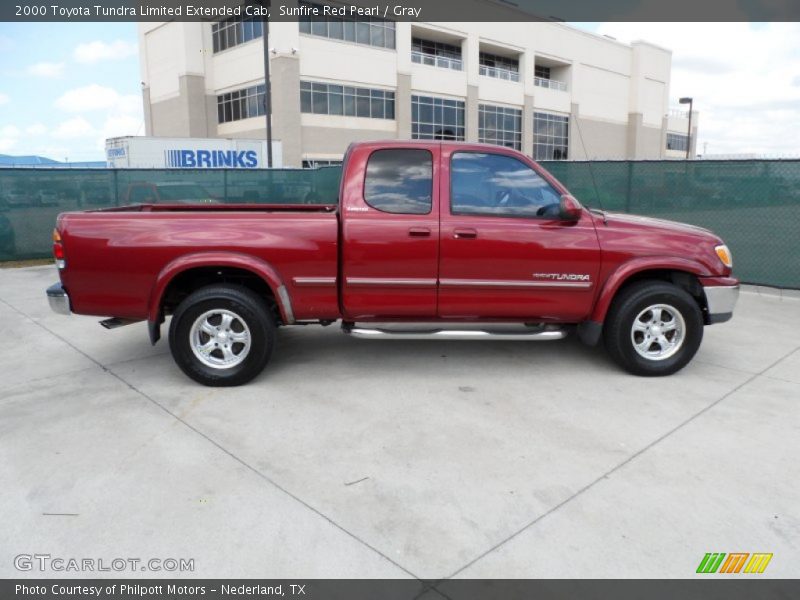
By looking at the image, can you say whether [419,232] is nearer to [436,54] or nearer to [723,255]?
[723,255]

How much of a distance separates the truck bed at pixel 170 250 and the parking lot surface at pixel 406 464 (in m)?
0.83

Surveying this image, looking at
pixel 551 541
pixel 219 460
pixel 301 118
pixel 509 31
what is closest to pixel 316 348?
pixel 219 460

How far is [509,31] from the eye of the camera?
4684 cm

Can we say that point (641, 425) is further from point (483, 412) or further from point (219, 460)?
point (219, 460)

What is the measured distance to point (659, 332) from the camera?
5156 millimetres

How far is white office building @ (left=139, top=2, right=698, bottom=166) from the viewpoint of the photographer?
3519 centimetres

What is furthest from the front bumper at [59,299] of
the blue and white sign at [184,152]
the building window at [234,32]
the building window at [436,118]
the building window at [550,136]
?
the building window at [550,136]

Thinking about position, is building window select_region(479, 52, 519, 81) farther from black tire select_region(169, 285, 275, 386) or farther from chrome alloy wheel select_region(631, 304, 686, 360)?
black tire select_region(169, 285, 275, 386)

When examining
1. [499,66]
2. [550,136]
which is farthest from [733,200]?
[550,136]

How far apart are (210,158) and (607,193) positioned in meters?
19.5

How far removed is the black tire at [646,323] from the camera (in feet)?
16.5

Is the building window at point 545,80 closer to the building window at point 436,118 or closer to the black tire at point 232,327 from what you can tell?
the building window at point 436,118

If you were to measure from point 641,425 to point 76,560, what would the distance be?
3477mm

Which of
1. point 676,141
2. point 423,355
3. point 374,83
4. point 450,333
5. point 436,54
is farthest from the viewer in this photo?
point 676,141
